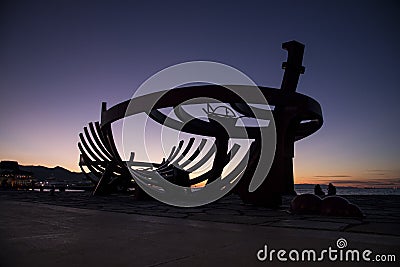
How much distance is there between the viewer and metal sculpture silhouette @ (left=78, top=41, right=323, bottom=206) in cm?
878

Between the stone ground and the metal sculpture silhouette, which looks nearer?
the stone ground

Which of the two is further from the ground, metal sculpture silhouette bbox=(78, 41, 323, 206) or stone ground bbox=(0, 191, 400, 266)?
metal sculpture silhouette bbox=(78, 41, 323, 206)

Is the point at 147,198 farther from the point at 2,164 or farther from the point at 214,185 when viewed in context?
the point at 2,164

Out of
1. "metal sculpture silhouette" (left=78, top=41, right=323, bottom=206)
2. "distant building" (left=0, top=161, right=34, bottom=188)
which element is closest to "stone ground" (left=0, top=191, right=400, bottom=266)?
"metal sculpture silhouette" (left=78, top=41, right=323, bottom=206)

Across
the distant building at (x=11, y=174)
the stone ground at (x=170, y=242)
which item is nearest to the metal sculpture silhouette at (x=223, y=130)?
the stone ground at (x=170, y=242)

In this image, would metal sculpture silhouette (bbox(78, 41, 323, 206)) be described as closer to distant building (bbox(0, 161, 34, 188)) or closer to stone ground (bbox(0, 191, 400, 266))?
stone ground (bbox(0, 191, 400, 266))

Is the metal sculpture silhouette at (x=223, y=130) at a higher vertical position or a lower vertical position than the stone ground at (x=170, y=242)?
higher

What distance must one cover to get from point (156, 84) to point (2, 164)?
46.5 m

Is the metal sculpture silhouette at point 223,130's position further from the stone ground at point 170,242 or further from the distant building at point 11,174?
the distant building at point 11,174

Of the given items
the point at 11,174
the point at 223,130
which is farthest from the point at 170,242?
the point at 11,174

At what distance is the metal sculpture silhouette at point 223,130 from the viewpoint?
28.8 ft

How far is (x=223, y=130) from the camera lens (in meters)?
13.8

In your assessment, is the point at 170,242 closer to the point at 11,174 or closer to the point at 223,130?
the point at 223,130

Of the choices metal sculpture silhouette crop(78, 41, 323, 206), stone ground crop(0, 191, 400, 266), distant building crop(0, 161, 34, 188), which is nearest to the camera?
stone ground crop(0, 191, 400, 266)
